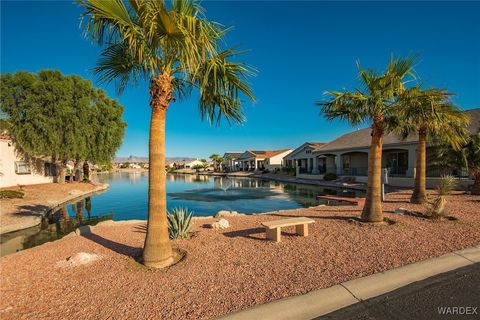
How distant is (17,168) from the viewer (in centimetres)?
2319

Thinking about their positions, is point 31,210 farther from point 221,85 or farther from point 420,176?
point 420,176

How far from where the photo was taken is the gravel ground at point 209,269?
11.7 feet

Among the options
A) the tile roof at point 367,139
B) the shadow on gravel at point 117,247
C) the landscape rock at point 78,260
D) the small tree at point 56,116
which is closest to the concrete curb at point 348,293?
the shadow on gravel at point 117,247

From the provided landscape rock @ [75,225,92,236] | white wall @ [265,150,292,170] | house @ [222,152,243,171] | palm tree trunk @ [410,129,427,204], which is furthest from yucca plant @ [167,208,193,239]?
house @ [222,152,243,171]

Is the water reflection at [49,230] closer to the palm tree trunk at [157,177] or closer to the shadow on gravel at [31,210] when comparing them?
the shadow on gravel at [31,210]

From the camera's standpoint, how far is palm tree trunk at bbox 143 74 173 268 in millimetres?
4809

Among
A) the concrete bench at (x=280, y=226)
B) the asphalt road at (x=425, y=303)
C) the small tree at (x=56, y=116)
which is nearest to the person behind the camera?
the asphalt road at (x=425, y=303)

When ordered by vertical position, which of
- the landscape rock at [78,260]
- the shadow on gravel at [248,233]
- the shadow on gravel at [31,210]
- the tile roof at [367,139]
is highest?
the tile roof at [367,139]

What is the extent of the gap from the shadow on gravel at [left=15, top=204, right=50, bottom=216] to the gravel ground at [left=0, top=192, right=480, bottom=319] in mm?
8021

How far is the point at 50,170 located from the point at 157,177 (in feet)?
98.9

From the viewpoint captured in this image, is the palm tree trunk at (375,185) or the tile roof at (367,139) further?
the tile roof at (367,139)

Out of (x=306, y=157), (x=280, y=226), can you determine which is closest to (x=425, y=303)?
(x=280, y=226)

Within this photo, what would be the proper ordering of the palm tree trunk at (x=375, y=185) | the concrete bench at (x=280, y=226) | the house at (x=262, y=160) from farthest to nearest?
1. the house at (x=262, y=160)
2. the palm tree trunk at (x=375, y=185)
3. the concrete bench at (x=280, y=226)

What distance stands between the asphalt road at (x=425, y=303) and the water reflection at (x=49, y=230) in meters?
10.0
